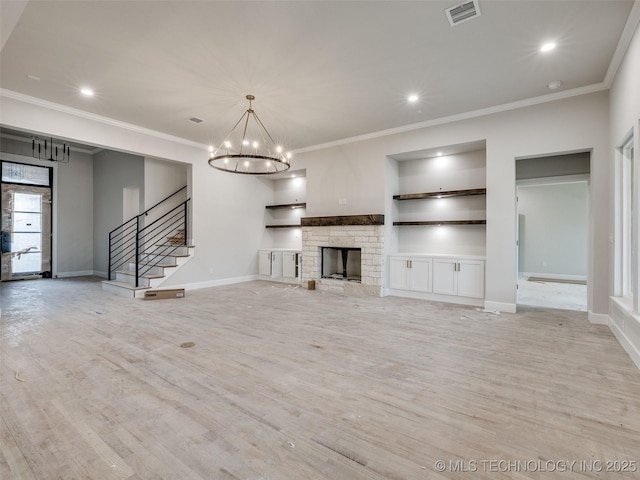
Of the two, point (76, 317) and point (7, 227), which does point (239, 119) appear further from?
point (7, 227)

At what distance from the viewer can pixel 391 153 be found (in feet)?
20.5

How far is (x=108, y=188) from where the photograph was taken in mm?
8781

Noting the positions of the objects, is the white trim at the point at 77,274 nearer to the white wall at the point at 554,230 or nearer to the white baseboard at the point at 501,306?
the white baseboard at the point at 501,306

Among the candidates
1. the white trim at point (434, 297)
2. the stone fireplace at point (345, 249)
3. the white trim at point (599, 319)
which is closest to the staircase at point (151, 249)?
the stone fireplace at point (345, 249)

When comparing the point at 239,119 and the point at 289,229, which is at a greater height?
the point at 239,119

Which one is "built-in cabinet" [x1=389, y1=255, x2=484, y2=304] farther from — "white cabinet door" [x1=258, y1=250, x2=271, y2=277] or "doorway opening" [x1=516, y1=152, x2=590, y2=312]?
"white cabinet door" [x1=258, y1=250, x2=271, y2=277]

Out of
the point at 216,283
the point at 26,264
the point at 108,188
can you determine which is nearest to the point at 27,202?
the point at 26,264

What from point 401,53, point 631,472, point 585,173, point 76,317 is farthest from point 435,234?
point 76,317

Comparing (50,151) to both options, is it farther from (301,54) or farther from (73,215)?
(301,54)

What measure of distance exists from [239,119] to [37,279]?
753 centimetres

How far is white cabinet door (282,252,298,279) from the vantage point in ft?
25.5

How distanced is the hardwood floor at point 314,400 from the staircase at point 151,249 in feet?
6.71

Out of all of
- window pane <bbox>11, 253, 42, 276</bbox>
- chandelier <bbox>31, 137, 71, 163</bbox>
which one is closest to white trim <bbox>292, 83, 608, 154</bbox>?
chandelier <bbox>31, 137, 71, 163</bbox>

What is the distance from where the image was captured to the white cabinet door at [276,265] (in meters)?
8.06
